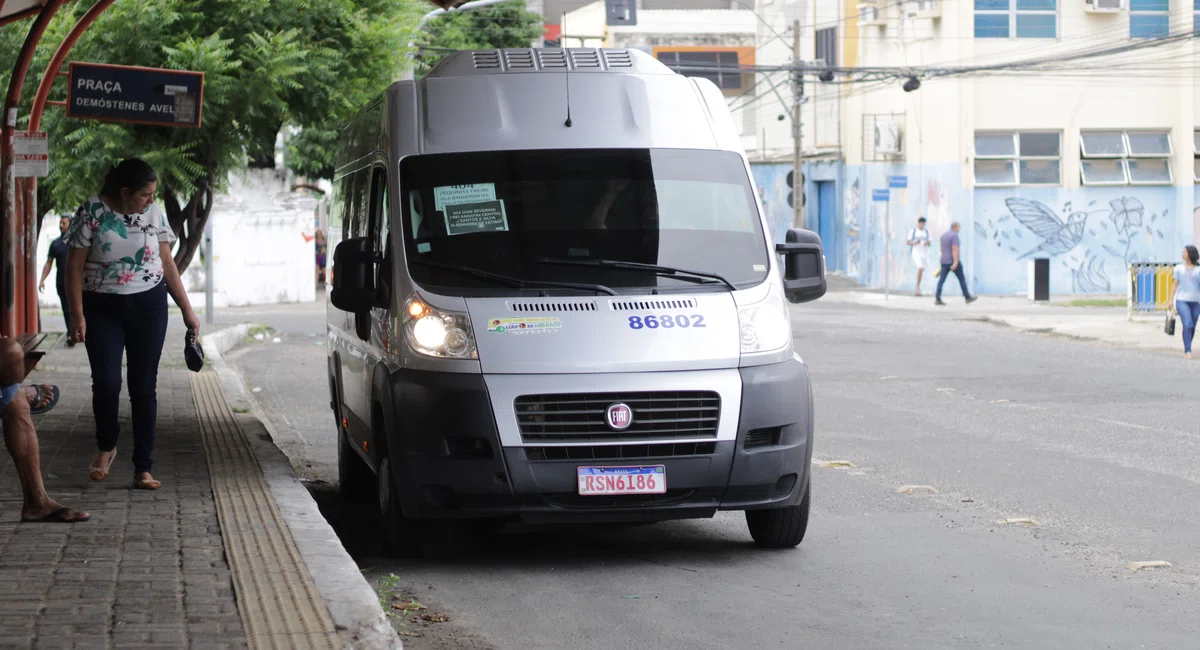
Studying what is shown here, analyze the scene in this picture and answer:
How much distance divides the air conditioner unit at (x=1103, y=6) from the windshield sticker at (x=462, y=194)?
34.2 meters

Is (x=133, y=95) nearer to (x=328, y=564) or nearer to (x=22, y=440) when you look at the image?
(x=22, y=440)

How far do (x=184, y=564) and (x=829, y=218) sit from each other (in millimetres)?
43318

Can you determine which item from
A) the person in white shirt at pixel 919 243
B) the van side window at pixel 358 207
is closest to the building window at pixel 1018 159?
the person in white shirt at pixel 919 243

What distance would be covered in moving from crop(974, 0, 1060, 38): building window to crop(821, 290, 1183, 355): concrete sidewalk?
6.53 metres

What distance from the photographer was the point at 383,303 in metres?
8.08

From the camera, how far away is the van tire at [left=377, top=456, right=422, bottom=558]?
775 cm

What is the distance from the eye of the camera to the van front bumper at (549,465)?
7332 millimetres

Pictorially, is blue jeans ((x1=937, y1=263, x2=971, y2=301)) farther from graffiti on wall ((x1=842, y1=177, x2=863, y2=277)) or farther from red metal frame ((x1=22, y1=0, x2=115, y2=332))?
red metal frame ((x1=22, y1=0, x2=115, y2=332))

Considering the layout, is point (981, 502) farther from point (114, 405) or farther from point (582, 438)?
point (114, 405)

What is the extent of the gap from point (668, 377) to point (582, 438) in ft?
1.57

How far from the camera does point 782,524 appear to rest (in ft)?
26.1

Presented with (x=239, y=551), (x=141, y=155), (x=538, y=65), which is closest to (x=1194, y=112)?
(x=141, y=155)

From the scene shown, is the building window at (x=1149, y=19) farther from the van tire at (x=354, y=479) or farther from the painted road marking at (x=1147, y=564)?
the painted road marking at (x=1147, y=564)

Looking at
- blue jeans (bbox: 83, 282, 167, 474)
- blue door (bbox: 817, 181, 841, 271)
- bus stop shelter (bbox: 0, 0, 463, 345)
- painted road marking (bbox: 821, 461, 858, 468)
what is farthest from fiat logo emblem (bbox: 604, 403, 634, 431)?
blue door (bbox: 817, 181, 841, 271)
